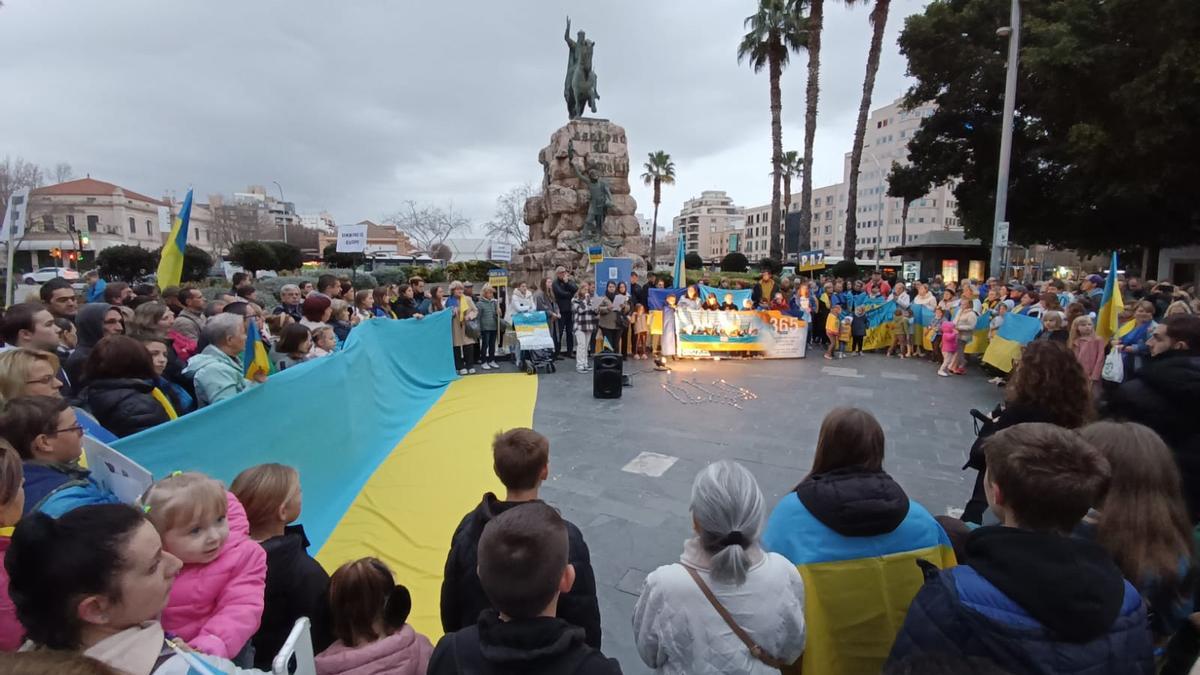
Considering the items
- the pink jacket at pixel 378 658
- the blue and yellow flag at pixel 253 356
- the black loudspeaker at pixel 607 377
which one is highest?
the blue and yellow flag at pixel 253 356

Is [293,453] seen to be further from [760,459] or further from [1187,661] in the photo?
[1187,661]

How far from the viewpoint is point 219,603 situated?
1977 millimetres

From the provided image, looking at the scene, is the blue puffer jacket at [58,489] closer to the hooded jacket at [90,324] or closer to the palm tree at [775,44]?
the hooded jacket at [90,324]

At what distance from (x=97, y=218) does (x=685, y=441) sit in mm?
80269

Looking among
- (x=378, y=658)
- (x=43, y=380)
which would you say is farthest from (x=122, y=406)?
(x=378, y=658)

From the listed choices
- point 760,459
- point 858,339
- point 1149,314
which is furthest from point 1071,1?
point 760,459

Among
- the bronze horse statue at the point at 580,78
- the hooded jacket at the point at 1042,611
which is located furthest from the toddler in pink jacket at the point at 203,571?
the bronze horse statue at the point at 580,78

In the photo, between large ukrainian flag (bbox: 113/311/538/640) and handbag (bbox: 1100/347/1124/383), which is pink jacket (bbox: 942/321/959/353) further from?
large ukrainian flag (bbox: 113/311/538/640)

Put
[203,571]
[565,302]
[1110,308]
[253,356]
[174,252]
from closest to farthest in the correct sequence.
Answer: [203,571] → [253,356] → [174,252] → [1110,308] → [565,302]

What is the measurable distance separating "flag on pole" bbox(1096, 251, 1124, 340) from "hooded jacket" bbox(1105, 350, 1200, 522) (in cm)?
430

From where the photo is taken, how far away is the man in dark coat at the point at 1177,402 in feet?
9.86

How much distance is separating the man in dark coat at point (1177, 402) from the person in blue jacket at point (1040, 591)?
199 centimetres

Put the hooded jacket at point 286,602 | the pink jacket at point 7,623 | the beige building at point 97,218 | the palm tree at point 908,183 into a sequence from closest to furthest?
the pink jacket at point 7,623
the hooded jacket at point 286,602
the palm tree at point 908,183
the beige building at point 97,218

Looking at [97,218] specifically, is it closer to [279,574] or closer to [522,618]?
[279,574]
